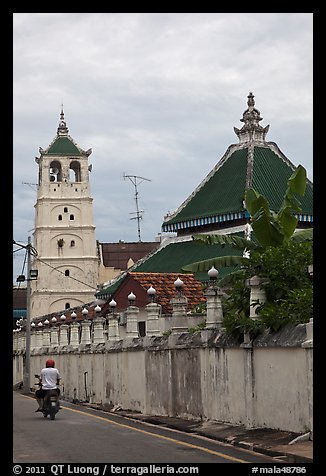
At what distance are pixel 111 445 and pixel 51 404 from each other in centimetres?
632

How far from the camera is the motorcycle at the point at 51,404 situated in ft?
70.4

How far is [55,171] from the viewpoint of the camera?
88.1 meters

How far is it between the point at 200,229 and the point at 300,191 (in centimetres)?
2313

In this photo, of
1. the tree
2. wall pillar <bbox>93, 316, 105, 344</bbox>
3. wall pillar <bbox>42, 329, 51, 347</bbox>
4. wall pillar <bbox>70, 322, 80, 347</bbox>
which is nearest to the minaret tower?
wall pillar <bbox>42, 329, 51, 347</bbox>

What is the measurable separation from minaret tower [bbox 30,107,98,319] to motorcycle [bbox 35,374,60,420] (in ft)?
208

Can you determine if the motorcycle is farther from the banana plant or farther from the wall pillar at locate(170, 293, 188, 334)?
the banana plant

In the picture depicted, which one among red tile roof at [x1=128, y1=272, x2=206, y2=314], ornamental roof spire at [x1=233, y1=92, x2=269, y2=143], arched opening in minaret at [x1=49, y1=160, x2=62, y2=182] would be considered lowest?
red tile roof at [x1=128, y1=272, x2=206, y2=314]

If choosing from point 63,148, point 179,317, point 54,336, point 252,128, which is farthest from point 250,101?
point 63,148

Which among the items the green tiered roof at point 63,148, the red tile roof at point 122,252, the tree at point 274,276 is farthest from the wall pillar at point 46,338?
the red tile roof at point 122,252

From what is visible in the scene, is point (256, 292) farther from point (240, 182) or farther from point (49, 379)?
point (240, 182)

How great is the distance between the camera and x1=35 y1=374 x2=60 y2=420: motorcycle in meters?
21.5

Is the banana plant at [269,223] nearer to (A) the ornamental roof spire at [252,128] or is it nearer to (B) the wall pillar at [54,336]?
(B) the wall pillar at [54,336]

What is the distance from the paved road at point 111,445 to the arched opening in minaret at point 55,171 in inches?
2647
